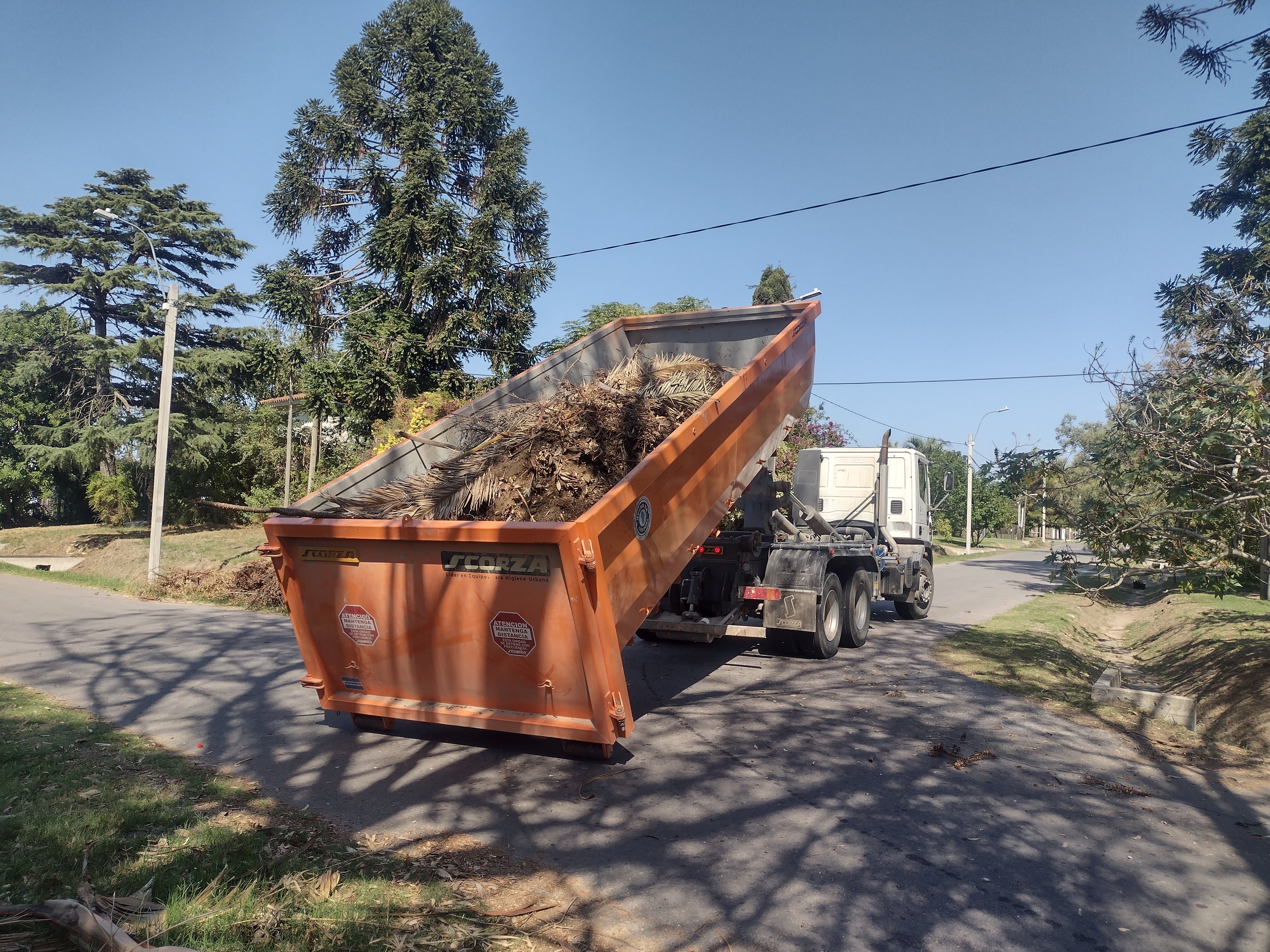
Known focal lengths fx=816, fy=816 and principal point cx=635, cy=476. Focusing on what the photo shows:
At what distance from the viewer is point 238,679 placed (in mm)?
8398

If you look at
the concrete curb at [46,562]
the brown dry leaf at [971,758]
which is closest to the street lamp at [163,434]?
the concrete curb at [46,562]

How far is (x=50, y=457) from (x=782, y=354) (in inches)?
953

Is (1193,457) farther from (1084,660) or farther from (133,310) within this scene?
(133,310)

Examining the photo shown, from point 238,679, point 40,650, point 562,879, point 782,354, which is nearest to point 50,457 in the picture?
point 40,650

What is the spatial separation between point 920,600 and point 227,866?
12042 millimetres

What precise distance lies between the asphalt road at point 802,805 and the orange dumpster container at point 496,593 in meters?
0.53

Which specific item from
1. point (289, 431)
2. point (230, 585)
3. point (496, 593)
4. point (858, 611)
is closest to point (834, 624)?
point (858, 611)

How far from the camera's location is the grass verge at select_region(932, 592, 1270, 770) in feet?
21.5

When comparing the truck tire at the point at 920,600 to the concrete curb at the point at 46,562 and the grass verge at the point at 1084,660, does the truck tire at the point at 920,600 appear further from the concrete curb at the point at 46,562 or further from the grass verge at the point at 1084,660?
the concrete curb at the point at 46,562

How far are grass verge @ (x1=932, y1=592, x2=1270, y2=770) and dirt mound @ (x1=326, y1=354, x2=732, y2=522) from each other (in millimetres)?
4616

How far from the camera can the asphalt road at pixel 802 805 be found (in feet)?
12.0

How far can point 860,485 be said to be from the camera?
42.7 ft

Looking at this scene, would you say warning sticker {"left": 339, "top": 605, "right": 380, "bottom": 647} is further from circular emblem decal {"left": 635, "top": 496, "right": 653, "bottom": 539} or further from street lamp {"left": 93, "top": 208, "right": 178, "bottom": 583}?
street lamp {"left": 93, "top": 208, "right": 178, "bottom": 583}

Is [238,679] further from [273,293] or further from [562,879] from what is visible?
[273,293]
